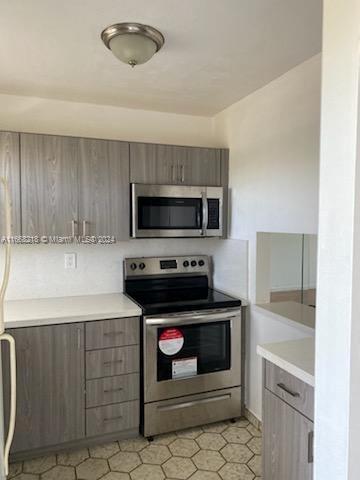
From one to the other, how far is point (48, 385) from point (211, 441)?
3.70ft

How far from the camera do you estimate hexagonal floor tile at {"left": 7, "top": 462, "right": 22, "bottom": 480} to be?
86.4 inches

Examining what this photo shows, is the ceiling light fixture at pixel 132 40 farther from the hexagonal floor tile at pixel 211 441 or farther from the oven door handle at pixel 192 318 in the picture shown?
the hexagonal floor tile at pixel 211 441

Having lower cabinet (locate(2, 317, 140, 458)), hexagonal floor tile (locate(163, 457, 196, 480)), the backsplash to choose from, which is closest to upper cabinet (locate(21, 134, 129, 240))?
the backsplash

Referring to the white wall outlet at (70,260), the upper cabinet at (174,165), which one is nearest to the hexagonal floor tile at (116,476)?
the white wall outlet at (70,260)

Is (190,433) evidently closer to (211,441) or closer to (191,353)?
(211,441)

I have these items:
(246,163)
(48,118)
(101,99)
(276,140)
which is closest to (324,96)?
(276,140)

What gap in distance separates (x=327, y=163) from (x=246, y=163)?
173 centimetres

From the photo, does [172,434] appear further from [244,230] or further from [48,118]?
[48,118]

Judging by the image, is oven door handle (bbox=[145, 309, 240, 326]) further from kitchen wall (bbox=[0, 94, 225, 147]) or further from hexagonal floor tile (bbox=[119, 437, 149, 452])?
kitchen wall (bbox=[0, 94, 225, 147])

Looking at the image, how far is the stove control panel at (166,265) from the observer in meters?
3.01

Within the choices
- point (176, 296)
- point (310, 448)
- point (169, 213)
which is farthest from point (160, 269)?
point (310, 448)

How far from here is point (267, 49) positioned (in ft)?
6.51

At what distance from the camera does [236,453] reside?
239 cm

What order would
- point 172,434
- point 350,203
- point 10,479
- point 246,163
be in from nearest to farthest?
1. point 350,203
2. point 10,479
3. point 172,434
4. point 246,163
